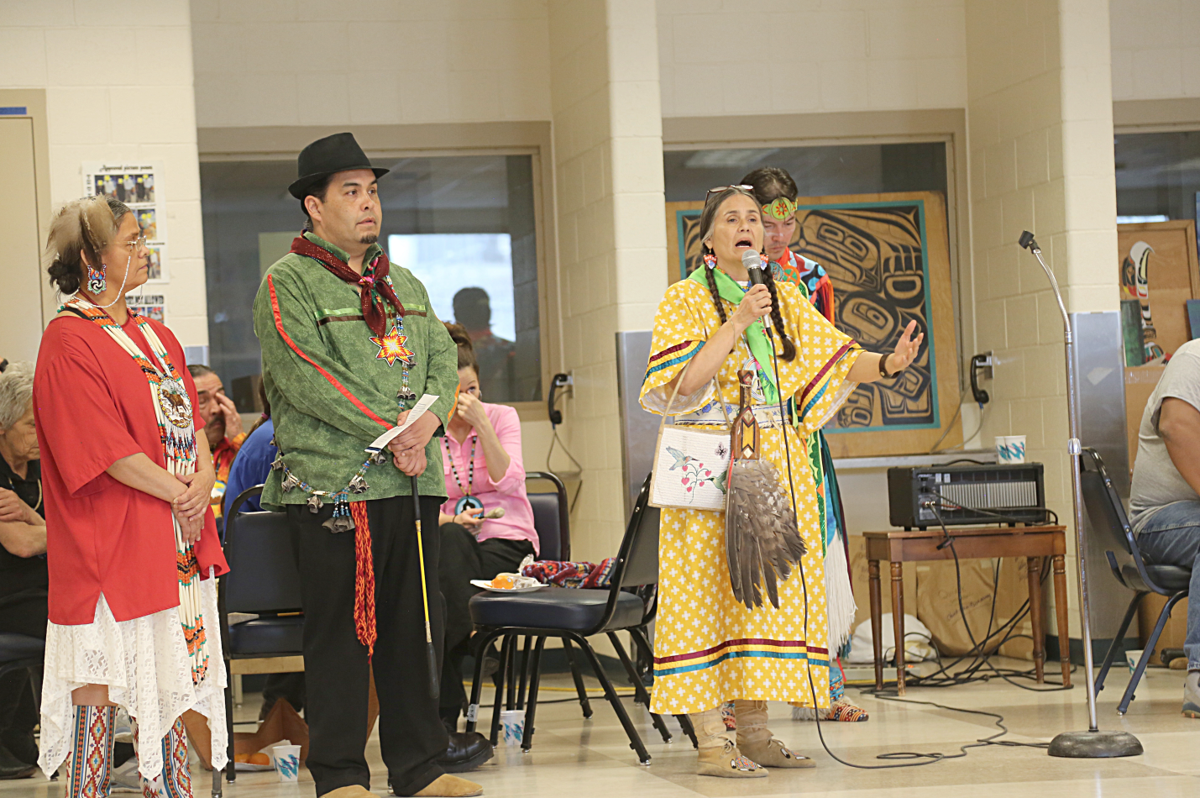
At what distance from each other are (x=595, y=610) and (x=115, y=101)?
2.74 m

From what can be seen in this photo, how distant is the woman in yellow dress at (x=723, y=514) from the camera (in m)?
3.44

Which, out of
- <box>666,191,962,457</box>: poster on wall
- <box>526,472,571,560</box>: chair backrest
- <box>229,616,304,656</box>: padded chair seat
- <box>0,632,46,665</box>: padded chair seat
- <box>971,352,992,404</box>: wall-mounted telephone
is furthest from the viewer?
<box>666,191,962,457</box>: poster on wall

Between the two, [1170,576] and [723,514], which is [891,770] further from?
[1170,576]

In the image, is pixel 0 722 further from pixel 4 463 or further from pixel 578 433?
pixel 578 433

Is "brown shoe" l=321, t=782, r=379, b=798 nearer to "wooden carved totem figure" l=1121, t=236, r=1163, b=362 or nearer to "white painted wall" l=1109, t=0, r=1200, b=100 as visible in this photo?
"wooden carved totem figure" l=1121, t=236, r=1163, b=362

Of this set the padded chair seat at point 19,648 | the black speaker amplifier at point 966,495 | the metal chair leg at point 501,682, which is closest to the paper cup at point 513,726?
the metal chair leg at point 501,682

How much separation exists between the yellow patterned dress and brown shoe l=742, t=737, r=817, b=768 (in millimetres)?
169

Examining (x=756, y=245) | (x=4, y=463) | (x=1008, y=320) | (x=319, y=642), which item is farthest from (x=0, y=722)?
(x=1008, y=320)

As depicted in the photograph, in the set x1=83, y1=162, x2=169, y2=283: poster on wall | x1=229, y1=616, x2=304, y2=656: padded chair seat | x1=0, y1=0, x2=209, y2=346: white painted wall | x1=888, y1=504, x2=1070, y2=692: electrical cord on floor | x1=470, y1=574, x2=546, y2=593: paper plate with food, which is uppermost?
x1=0, y1=0, x2=209, y2=346: white painted wall

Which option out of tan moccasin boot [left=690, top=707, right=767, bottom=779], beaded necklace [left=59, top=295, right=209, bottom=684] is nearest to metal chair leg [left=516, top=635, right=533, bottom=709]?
tan moccasin boot [left=690, top=707, right=767, bottom=779]

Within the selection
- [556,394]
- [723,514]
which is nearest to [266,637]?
[723,514]

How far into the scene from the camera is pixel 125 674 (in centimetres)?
280

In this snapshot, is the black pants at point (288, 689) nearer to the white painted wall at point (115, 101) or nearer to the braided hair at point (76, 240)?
the white painted wall at point (115, 101)

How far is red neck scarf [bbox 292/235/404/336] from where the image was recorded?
332 centimetres
